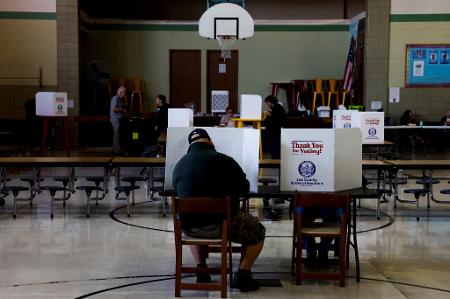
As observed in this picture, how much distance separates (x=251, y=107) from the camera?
12.9 metres

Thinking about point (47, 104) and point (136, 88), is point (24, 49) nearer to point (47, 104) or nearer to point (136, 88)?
point (47, 104)

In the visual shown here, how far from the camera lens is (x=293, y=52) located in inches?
877

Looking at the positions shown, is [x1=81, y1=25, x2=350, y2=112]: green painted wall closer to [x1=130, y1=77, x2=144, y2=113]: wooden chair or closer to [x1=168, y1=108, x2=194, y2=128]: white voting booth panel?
[x1=130, y1=77, x2=144, y2=113]: wooden chair

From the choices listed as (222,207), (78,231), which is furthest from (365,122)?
(222,207)

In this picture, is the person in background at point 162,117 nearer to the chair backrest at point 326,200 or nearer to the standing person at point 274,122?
the standing person at point 274,122

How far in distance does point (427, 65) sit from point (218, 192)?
14224mm

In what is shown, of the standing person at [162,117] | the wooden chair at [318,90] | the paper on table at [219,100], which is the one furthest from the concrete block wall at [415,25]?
the standing person at [162,117]

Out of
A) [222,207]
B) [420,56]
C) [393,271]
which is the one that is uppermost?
[420,56]

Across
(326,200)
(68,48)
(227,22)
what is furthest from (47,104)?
(326,200)

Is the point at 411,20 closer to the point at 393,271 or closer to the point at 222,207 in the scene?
the point at 393,271

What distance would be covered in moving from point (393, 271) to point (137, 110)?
15.9m

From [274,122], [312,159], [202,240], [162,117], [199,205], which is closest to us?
[199,205]

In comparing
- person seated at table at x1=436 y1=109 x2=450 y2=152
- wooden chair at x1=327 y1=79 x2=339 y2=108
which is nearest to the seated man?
person seated at table at x1=436 y1=109 x2=450 y2=152

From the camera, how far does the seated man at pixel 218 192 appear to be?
5844mm
